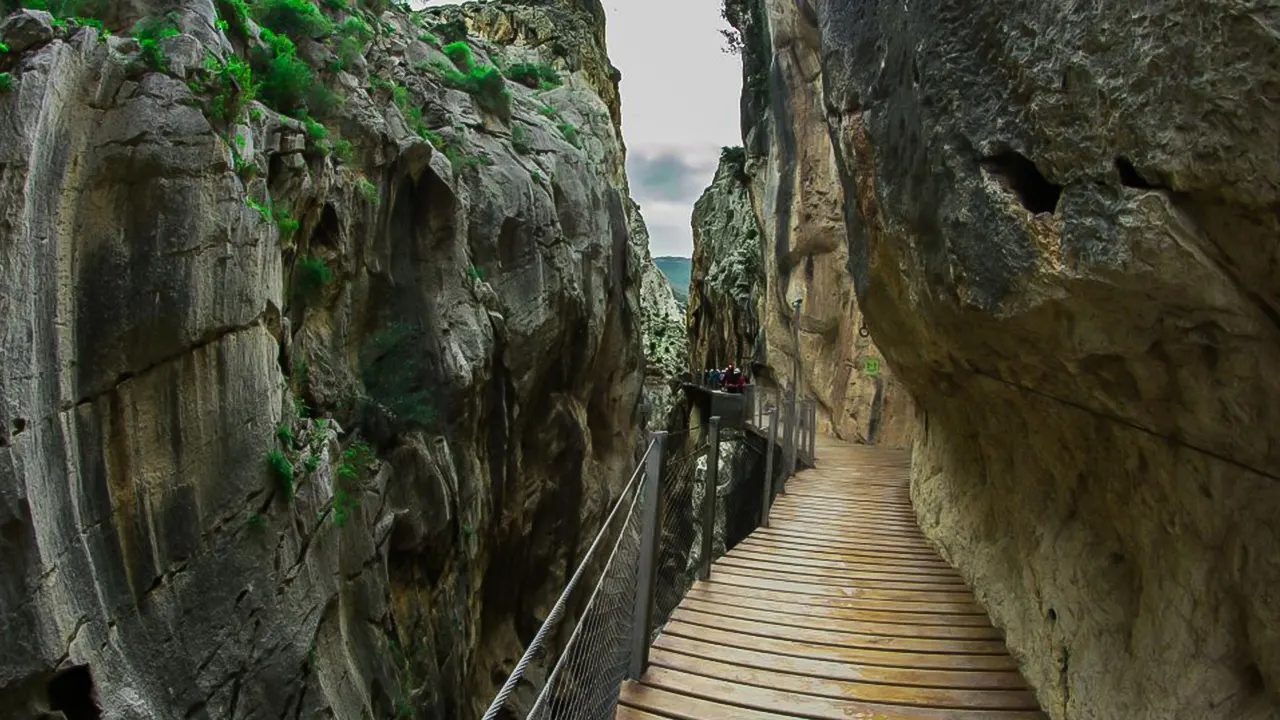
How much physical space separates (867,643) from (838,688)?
0.75 metres

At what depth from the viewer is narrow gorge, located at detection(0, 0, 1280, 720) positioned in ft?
7.64

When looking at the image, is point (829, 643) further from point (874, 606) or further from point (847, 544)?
point (847, 544)

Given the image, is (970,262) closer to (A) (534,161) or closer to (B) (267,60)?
(B) (267,60)

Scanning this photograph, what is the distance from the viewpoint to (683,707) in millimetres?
4023

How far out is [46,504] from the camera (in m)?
5.12

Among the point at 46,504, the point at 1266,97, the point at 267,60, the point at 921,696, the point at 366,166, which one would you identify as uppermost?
the point at 267,60

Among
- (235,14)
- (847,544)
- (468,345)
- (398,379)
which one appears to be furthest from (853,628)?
(235,14)

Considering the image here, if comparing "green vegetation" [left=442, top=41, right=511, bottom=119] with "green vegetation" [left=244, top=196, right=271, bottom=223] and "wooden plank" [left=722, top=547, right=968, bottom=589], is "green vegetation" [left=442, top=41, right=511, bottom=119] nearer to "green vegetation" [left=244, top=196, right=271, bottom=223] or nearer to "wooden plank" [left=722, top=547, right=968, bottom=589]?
"green vegetation" [left=244, top=196, right=271, bottom=223]

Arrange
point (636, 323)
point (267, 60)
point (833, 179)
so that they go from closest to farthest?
point (267, 60) → point (833, 179) → point (636, 323)

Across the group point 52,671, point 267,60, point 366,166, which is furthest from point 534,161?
point 52,671

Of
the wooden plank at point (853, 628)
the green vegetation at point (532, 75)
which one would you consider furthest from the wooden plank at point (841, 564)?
the green vegetation at point (532, 75)

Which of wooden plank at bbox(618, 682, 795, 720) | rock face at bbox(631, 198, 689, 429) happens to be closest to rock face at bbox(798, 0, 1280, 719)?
wooden plank at bbox(618, 682, 795, 720)

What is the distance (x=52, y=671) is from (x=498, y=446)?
322 inches

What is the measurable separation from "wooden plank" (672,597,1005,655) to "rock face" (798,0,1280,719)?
0.36 metres
